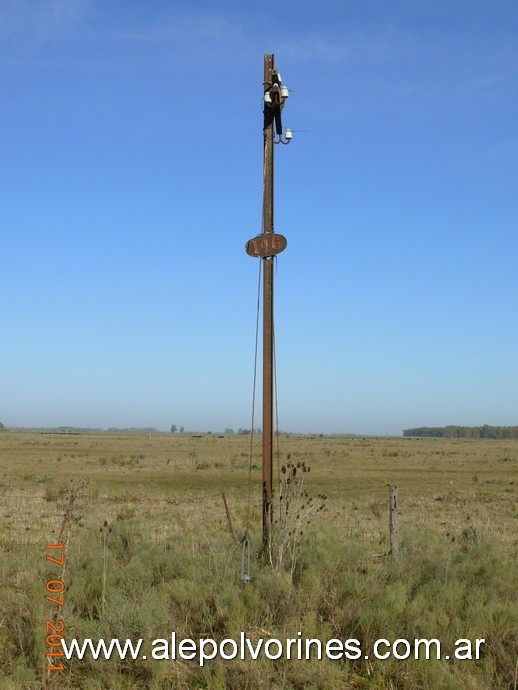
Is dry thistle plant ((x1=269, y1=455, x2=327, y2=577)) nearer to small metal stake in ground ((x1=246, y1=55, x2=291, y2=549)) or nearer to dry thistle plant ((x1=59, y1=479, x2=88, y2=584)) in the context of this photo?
small metal stake in ground ((x1=246, y1=55, x2=291, y2=549))

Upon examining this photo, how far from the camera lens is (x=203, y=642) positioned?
6.70 m

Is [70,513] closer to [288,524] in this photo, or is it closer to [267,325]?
[288,524]

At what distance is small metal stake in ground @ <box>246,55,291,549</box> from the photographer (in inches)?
371

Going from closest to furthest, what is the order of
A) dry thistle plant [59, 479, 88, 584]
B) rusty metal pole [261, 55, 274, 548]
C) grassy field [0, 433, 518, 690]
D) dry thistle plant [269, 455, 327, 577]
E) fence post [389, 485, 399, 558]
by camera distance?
grassy field [0, 433, 518, 690] → dry thistle plant [59, 479, 88, 584] → dry thistle plant [269, 455, 327, 577] → rusty metal pole [261, 55, 274, 548] → fence post [389, 485, 399, 558]

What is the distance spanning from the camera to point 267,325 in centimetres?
970

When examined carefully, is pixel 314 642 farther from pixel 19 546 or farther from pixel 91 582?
pixel 19 546

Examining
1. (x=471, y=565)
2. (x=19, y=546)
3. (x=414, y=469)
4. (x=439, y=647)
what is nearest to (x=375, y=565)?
(x=471, y=565)

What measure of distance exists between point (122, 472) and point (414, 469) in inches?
612

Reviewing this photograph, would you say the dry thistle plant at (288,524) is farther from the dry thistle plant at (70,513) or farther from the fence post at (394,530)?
the dry thistle plant at (70,513)

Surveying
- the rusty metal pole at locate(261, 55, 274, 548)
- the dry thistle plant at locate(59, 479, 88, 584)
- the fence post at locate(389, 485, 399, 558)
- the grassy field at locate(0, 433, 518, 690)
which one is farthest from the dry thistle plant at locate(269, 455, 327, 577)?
the dry thistle plant at locate(59, 479, 88, 584)

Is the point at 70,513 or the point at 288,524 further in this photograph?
the point at 288,524

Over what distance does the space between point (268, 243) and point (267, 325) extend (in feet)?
3.82

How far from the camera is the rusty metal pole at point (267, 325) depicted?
9.27 meters

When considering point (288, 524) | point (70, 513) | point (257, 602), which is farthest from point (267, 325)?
point (257, 602)
